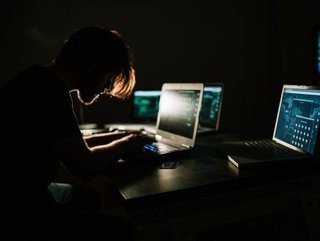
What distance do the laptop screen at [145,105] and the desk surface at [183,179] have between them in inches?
48.0

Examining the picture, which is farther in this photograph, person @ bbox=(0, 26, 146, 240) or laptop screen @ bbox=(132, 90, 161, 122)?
laptop screen @ bbox=(132, 90, 161, 122)

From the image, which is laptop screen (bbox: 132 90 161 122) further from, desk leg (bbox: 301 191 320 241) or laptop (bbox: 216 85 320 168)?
desk leg (bbox: 301 191 320 241)

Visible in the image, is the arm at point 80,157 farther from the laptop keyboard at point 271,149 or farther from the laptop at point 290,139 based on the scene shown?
the laptop keyboard at point 271,149

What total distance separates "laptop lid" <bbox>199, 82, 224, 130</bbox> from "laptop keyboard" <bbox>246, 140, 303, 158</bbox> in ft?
1.95

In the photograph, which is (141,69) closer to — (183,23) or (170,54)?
(170,54)

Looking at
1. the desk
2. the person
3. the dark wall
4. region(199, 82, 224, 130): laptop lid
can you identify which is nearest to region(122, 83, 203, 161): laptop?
the desk

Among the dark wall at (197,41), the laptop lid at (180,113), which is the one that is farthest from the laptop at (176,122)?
the dark wall at (197,41)

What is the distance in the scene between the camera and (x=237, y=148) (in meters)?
1.33

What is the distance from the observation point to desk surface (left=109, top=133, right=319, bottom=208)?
893 mm

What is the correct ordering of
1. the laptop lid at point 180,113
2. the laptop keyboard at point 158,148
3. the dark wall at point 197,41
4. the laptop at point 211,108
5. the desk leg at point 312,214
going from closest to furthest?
the desk leg at point 312,214, the laptop keyboard at point 158,148, the laptop lid at point 180,113, the laptop at point 211,108, the dark wall at point 197,41

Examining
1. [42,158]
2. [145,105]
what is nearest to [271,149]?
[42,158]

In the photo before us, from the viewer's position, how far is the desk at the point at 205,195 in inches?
35.4

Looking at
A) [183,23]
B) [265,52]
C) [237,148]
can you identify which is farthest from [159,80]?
[237,148]

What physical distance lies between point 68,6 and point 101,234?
6.65ft
